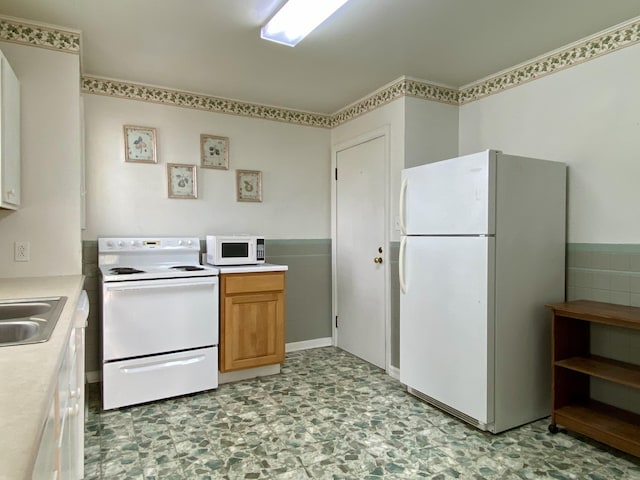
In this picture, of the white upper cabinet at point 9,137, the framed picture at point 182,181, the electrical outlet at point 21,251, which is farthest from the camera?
the framed picture at point 182,181

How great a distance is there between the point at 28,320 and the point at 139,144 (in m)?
2.26

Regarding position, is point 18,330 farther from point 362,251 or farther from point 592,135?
point 592,135

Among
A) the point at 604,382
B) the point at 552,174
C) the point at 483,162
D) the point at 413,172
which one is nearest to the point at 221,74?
the point at 413,172

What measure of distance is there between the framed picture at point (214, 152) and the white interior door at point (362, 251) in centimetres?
111

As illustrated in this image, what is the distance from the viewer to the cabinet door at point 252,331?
10.0ft

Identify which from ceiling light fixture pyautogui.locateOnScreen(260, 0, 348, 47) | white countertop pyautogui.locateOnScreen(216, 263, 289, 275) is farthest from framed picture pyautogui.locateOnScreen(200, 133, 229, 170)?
ceiling light fixture pyautogui.locateOnScreen(260, 0, 348, 47)

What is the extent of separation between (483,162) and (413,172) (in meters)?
0.58

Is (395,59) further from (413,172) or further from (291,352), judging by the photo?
(291,352)

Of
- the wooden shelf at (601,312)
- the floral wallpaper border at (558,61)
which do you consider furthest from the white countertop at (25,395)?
the floral wallpaper border at (558,61)

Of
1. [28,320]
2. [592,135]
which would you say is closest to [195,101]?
[28,320]

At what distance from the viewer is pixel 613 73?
7.93 ft

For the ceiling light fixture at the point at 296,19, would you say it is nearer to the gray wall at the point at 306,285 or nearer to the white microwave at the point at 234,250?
the white microwave at the point at 234,250

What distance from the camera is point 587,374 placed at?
2.38m

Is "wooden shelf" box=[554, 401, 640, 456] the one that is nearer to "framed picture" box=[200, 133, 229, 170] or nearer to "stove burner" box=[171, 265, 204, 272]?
"stove burner" box=[171, 265, 204, 272]
